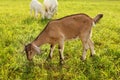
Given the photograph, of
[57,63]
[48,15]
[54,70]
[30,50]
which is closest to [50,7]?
[48,15]

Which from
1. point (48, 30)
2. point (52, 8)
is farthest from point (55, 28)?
point (52, 8)

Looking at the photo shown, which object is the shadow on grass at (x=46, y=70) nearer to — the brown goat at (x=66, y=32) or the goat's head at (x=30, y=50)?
the brown goat at (x=66, y=32)

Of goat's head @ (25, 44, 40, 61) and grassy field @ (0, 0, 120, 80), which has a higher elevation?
goat's head @ (25, 44, 40, 61)

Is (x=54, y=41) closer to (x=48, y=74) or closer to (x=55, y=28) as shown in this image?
(x=55, y=28)

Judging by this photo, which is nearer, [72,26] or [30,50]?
[30,50]

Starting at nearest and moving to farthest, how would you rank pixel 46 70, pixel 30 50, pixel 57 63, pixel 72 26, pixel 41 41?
pixel 30 50, pixel 46 70, pixel 41 41, pixel 57 63, pixel 72 26

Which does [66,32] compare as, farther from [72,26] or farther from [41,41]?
[41,41]

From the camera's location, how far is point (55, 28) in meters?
9.00

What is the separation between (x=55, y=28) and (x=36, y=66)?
133 centimetres

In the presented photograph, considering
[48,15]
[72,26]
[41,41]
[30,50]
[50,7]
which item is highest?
[50,7]

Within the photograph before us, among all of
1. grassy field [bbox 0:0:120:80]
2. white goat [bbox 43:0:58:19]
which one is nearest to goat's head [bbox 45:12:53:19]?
white goat [bbox 43:0:58:19]

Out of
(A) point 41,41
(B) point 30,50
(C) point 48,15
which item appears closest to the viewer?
(B) point 30,50

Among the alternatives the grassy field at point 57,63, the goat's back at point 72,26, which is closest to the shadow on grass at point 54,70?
the grassy field at point 57,63

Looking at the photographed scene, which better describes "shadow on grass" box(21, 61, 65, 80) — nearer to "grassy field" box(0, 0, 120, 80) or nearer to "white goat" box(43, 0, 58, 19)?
"grassy field" box(0, 0, 120, 80)
